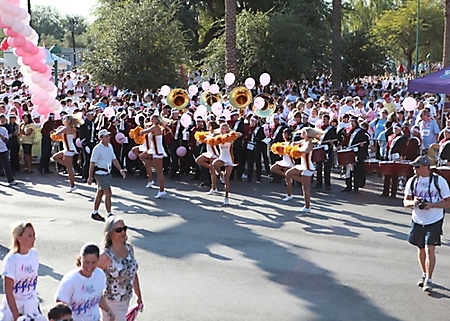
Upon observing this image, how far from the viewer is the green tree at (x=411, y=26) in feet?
159

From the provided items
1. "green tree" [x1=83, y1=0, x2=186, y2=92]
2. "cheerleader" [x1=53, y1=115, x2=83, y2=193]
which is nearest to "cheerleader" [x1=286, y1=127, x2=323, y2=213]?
"cheerleader" [x1=53, y1=115, x2=83, y2=193]

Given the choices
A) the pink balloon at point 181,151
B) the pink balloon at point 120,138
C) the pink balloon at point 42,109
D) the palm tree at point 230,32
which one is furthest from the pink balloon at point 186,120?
the palm tree at point 230,32

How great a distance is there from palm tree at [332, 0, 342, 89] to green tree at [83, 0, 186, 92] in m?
7.45

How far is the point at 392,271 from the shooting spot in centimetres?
858

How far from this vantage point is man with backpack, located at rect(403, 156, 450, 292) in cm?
772

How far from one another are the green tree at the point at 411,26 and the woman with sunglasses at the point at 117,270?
149 feet

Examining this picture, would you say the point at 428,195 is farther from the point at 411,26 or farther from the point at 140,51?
the point at 411,26

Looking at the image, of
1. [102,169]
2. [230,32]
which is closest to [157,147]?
[102,169]

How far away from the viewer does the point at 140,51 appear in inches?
936

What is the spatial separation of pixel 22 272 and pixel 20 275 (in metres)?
0.03

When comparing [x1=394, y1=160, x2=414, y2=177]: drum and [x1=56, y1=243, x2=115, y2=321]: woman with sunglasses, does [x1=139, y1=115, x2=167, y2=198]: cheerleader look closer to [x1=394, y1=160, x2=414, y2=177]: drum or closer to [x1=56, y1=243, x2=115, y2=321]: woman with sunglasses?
[x1=394, y1=160, x2=414, y2=177]: drum

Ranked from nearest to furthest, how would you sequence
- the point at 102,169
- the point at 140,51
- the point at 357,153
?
the point at 102,169 < the point at 357,153 < the point at 140,51

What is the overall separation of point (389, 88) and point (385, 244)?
25.5m

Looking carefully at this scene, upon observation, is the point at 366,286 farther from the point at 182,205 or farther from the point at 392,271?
the point at 182,205
